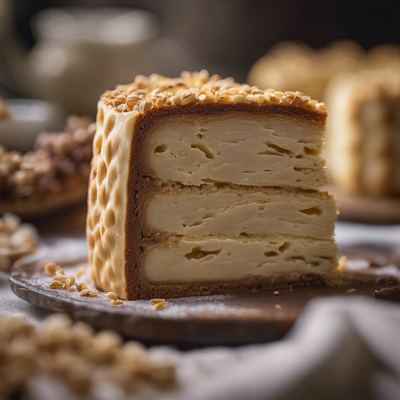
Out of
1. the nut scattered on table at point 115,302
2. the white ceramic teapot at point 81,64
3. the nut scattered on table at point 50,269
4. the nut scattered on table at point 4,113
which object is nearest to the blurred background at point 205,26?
the white ceramic teapot at point 81,64

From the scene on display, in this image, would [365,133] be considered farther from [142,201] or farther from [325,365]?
[325,365]

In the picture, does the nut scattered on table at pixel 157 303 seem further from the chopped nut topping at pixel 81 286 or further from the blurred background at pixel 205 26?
the blurred background at pixel 205 26

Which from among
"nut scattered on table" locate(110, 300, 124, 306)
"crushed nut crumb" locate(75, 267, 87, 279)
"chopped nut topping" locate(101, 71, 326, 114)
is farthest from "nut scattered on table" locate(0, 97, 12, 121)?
"nut scattered on table" locate(110, 300, 124, 306)

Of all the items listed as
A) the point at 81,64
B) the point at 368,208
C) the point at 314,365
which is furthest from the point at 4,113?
the point at 314,365

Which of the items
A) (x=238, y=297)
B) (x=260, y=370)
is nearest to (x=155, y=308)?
(x=238, y=297)

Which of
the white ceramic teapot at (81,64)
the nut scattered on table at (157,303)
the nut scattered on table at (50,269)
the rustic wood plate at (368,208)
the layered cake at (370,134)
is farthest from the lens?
the white ceramic teapot at (81,64)

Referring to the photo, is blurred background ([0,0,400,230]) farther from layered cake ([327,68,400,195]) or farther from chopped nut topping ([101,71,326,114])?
chopped nut topping ([101,71,326,114])
